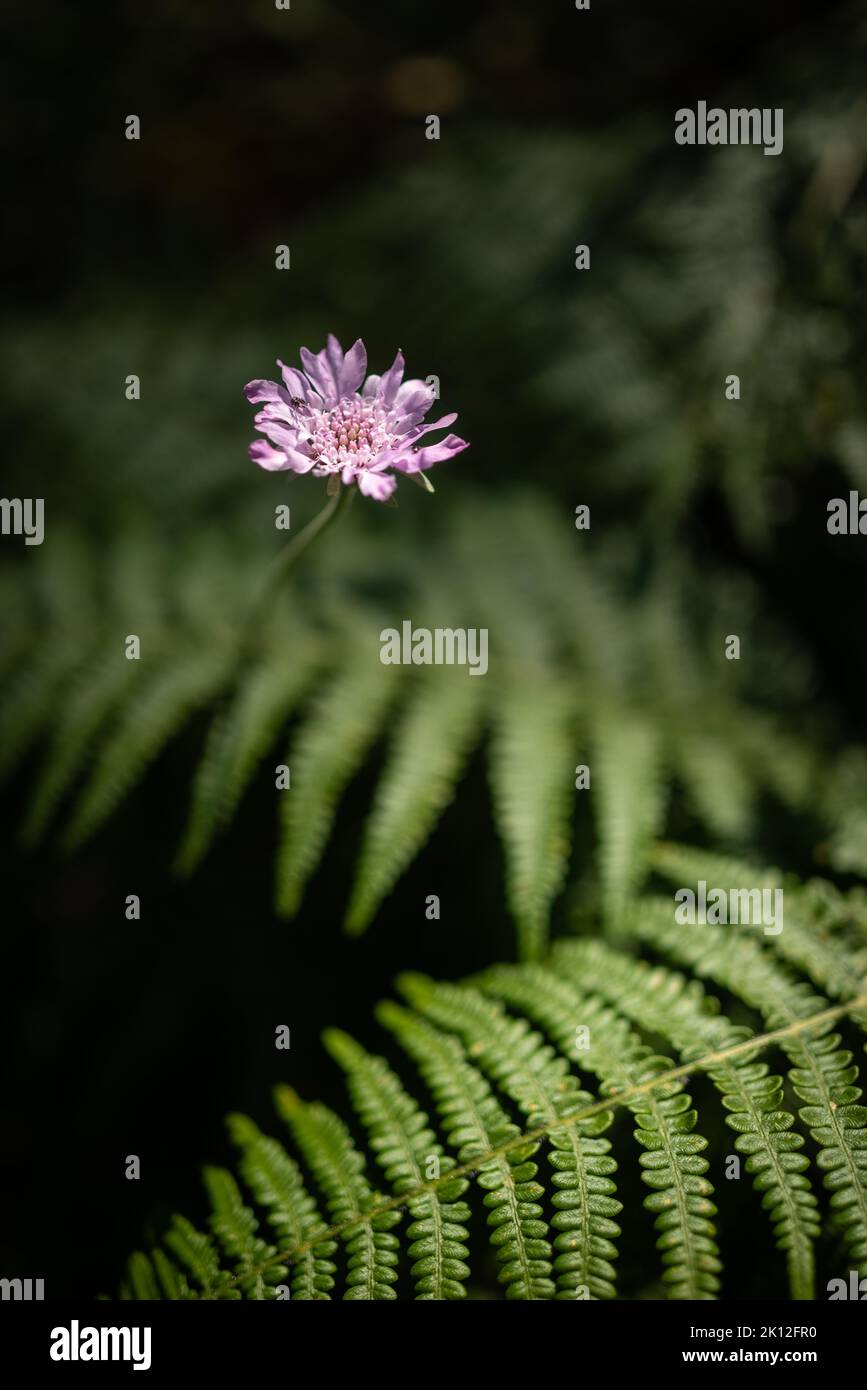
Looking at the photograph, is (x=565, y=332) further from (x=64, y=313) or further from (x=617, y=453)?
(x=64, y=313)

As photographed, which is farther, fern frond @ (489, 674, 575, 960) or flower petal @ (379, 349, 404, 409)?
fern frond @ (489, 674, 575, 960)

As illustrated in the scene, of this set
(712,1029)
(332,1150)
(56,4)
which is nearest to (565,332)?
(712,1029)

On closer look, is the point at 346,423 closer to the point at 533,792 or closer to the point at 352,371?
the point at 352,371

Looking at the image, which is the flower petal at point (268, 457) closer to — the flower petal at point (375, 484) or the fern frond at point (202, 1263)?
the flower petal at point (375, 484)

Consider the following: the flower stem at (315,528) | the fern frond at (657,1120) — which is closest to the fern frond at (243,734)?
the flower stem at (315,528)

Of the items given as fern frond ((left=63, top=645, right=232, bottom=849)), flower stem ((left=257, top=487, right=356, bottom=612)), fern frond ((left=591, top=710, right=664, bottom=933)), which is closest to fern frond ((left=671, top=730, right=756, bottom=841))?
fern frond ((left=591, top=710, right=664, bottom=933))

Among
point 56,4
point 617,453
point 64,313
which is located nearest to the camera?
point 617,453

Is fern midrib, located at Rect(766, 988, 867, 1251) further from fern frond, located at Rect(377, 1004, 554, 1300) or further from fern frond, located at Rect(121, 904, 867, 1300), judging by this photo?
fern frond, located at Rect(377, 1004, 554, 1300)
